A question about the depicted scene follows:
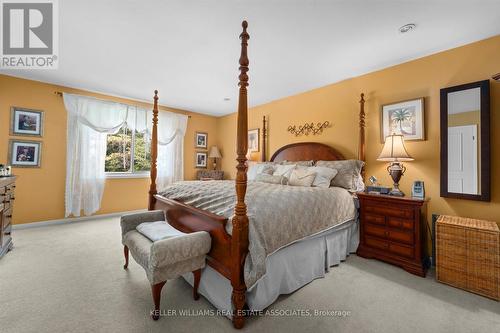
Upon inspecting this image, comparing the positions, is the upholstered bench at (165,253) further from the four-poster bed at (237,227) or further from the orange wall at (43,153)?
the orange wall at (43,153)

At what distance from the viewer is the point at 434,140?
2645 millimetres

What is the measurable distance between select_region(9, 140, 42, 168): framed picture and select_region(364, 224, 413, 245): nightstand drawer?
5294mm

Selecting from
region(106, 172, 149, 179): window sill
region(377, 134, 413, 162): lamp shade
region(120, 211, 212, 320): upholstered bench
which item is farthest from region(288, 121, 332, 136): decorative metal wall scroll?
region(106, 172, 149, 179): window sill

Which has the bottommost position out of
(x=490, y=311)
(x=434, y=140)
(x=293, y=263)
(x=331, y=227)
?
(x=490, y=311)

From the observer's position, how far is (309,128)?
401 centimetres

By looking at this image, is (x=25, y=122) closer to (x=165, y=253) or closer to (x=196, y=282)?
(x=165, y=253)

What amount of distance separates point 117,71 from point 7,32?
1121 mm

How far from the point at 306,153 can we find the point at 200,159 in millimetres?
3008

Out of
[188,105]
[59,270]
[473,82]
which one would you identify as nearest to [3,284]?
[59,270]

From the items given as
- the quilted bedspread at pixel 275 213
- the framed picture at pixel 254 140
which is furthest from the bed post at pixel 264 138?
the quilted bedspread at pixel 275 213

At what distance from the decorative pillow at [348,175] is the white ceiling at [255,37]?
4.46ft

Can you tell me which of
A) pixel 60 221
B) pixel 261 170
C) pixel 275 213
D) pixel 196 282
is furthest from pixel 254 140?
pixel 60 221

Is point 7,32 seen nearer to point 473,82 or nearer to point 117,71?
point 117,71

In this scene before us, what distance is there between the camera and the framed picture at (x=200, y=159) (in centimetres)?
578
